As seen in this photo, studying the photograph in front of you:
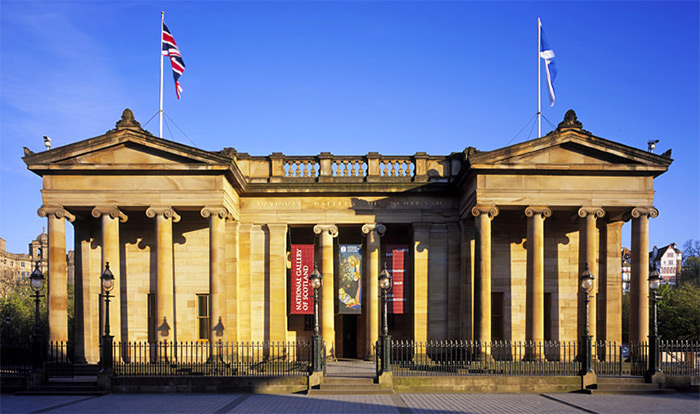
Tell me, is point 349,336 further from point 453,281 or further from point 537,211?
point 537,211

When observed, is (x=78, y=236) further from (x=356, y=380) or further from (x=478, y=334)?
(x=478, y=334)

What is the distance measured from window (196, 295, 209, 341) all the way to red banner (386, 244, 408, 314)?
9.20 m

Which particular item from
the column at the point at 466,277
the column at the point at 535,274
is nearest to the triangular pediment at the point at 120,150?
the column at the point at 466,277

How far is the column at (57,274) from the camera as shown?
24219mm

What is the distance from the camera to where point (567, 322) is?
91.2ft

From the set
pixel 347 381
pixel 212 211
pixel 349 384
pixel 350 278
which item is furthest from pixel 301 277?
pixel 349 384

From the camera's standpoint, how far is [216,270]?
2461 centimetres

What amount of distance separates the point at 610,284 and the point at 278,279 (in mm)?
16464

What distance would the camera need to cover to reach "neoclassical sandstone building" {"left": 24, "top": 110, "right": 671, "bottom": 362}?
2458cm

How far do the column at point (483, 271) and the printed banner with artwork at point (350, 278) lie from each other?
6.28 metres

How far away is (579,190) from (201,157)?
16950 millimetres

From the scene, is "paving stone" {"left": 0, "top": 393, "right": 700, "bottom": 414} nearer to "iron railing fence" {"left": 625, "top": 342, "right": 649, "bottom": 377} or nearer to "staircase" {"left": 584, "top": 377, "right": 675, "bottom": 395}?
"staircase" {"left": 584, "top": 377, "right": 675, "bottom": 395}

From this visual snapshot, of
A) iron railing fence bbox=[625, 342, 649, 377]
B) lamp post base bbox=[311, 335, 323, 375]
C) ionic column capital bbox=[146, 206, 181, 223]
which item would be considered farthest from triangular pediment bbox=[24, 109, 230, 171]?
iron railing fence bbox=[625, 342, 649, 377]

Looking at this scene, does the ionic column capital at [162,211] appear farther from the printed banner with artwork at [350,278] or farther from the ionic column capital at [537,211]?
the ionic column capital at [537,211]
